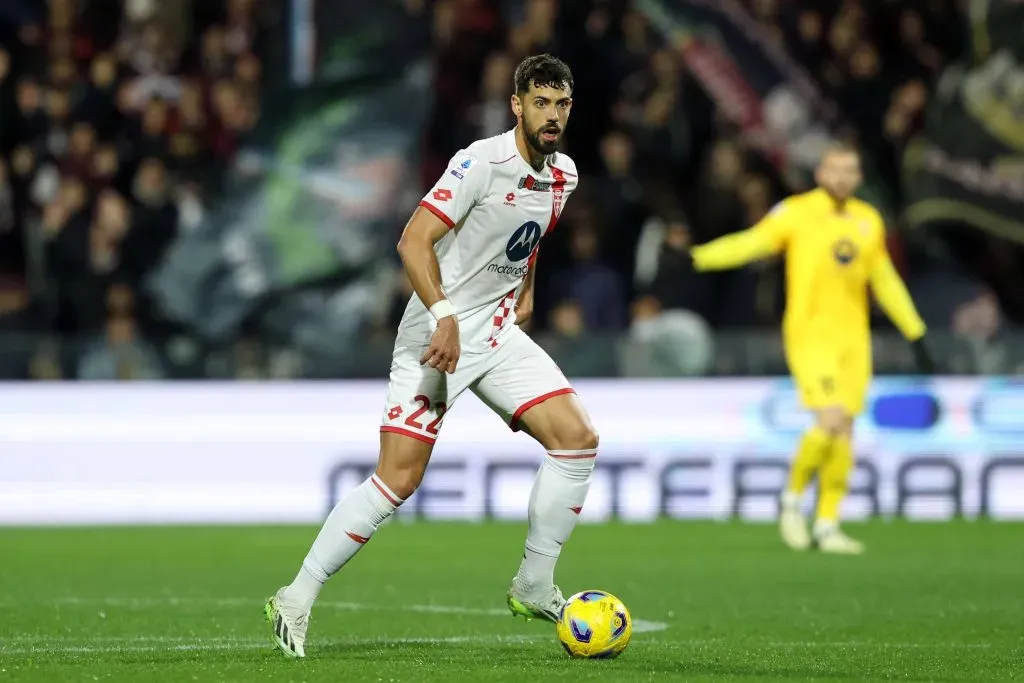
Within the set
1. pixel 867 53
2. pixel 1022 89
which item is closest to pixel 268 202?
pixel 867 53

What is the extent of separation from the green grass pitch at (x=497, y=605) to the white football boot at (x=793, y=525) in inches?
4.7

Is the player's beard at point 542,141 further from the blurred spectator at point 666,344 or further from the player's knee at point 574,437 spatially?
the blurred spectator at point 666,344

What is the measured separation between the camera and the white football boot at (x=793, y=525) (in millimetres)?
11500

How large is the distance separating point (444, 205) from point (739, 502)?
27.7 feet

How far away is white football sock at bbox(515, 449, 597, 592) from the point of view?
6.58 meters

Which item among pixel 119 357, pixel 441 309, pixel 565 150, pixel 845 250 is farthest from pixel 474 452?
pixel 441 309

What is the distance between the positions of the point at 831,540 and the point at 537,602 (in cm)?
512

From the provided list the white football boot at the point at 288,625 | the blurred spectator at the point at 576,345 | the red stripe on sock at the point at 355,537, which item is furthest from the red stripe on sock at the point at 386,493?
the blurred spectator at the point at 576,345

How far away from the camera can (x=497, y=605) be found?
8383 mm

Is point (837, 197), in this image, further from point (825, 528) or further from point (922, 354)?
point (825, 528)

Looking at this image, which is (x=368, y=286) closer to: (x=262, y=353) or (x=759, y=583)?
(x=262, y=353)

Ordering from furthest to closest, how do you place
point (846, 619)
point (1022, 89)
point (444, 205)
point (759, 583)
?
point (1022, 89) → point (759, 583) → point (846, 619) → point (444, 205)

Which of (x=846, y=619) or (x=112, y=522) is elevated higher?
(x=846, y=619)

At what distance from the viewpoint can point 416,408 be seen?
253 inches
